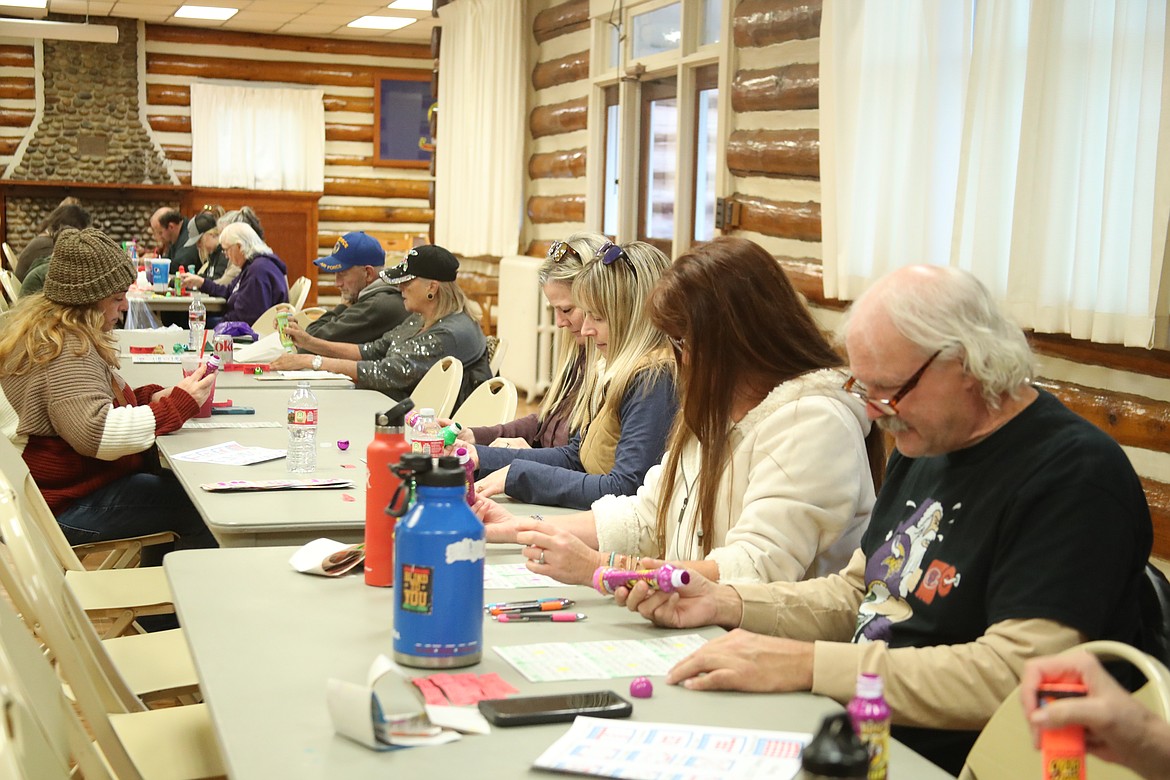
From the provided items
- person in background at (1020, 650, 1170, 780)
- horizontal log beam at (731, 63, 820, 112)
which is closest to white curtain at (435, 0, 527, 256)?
horizontal log beam at (731, 63, 820, 112)

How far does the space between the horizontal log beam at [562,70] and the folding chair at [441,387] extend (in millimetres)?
4303

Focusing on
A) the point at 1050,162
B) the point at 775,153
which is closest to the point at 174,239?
the point at 775,153

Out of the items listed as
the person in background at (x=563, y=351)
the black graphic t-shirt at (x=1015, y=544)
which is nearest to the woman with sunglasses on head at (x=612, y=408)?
the person in background at (x=563, y=351)

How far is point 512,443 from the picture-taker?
151 inches

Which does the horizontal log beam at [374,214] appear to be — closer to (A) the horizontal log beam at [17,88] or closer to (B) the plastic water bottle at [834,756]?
(A) the horizontal log beam at [17,88]

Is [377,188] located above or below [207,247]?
above

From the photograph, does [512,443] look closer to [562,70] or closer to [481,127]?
[562,70]

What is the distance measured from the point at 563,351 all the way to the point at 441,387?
4.14ft

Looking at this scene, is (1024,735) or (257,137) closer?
(1024,735)

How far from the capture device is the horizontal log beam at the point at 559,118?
8977 millimetres

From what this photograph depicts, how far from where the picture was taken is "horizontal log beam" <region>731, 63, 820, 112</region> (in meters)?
5.87

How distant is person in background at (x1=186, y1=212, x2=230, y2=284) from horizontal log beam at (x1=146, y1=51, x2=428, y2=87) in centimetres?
371

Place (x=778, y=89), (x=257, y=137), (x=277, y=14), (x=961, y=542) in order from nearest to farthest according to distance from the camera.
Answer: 1. (x=961, y=542)
2. (x=778, y=89)
3. (x=277, y=14)
4. (x=257, y=137)

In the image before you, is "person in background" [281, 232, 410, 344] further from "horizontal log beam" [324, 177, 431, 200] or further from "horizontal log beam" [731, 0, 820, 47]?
"horizontal log beam" [324, 177, 431, 200]
